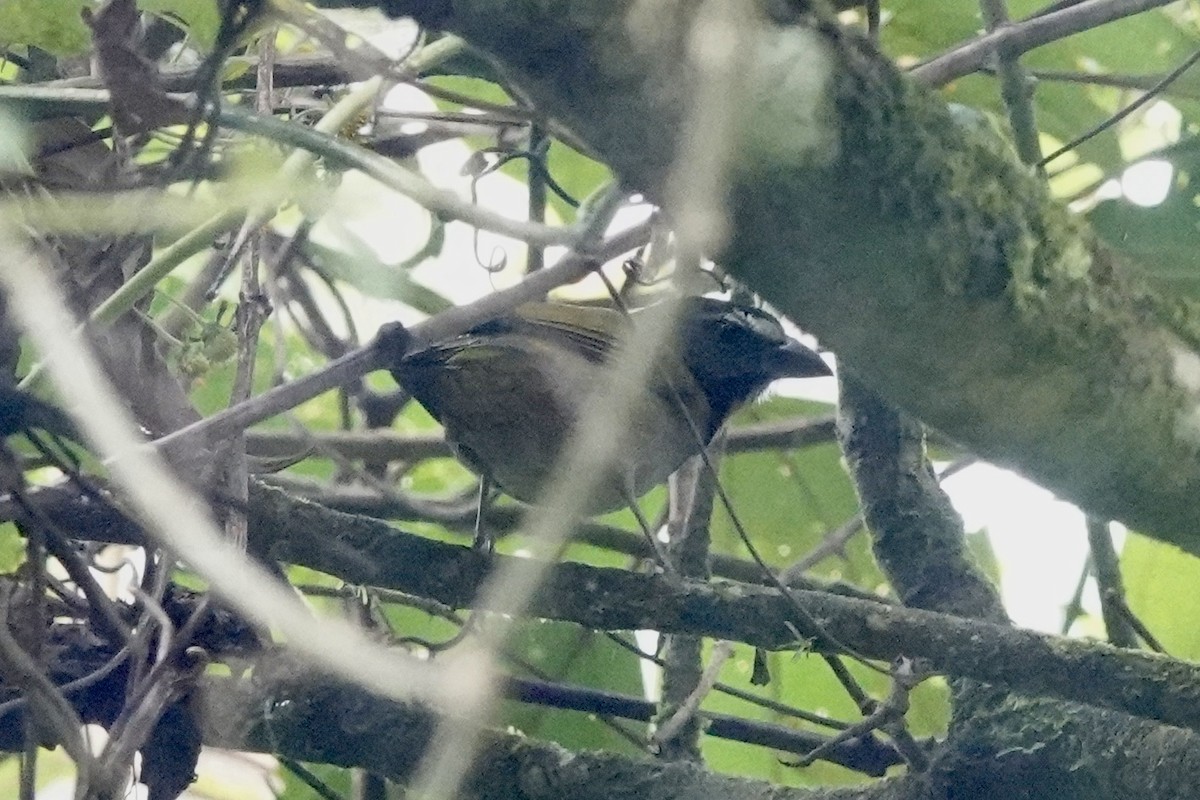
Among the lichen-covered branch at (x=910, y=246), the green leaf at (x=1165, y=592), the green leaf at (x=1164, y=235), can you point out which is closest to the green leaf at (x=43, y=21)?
the lichen-covered branch at (x=910, y=246)

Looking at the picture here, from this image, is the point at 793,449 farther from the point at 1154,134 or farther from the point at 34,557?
the point at 34,557

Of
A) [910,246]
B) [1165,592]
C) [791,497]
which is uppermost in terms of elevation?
[791,497]

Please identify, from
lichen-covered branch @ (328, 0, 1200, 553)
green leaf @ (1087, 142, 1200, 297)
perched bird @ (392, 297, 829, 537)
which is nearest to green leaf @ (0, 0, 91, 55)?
lichen-covered branch @ (328, 0, 1200, 553)

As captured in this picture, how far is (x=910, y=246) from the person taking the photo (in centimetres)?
96

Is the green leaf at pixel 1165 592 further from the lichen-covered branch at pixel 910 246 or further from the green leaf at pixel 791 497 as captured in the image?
the lichen-covered branch at pixel 910 246

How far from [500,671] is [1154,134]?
1.27 m

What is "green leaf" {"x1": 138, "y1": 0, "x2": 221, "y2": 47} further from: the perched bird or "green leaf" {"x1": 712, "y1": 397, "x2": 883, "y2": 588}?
"green leaf" {"x1": 712, "y1": 397, "x2": 883, "y2": 588}

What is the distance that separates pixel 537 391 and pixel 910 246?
101cm

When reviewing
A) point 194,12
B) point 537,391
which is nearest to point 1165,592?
point 537,391

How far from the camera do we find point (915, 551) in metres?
1.75

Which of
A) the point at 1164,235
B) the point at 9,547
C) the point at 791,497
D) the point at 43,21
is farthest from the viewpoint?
the point at 791,497

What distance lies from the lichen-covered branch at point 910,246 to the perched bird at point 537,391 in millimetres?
738

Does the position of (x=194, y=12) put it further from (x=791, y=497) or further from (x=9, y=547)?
(x=791, y=497)

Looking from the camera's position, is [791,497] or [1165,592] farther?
[791,497]
